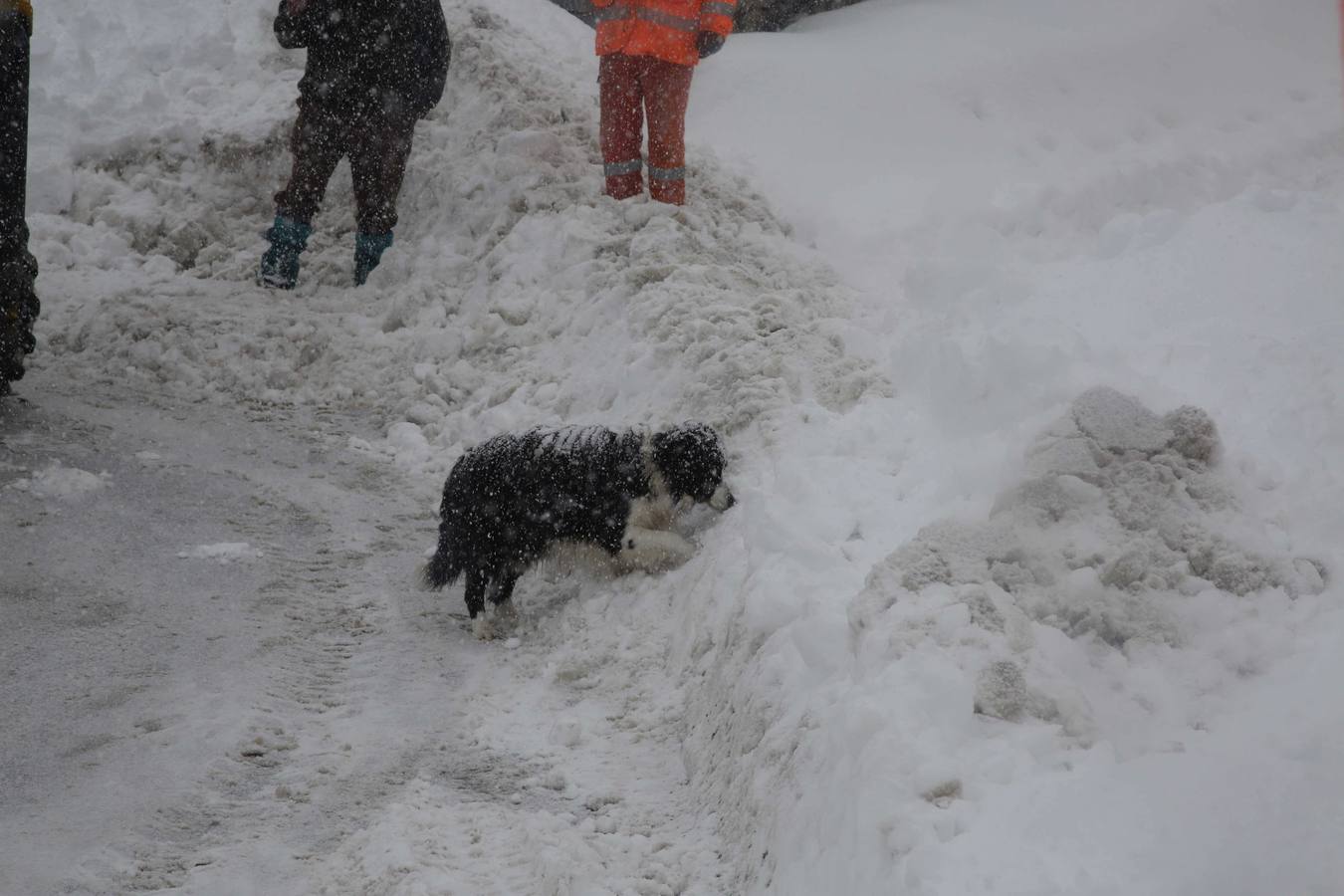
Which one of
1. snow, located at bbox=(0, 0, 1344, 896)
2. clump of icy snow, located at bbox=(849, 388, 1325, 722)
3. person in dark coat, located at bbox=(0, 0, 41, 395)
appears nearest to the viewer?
snow, located at bbox=(0, 0, 1344, 896)

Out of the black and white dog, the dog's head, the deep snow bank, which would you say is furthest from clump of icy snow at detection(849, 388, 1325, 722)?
the black and white dog

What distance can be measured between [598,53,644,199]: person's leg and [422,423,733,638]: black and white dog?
2.73 m

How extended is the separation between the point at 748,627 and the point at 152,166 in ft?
21.7

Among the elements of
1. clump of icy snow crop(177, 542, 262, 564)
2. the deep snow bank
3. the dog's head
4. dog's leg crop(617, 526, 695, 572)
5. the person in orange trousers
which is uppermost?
the person in orange trousers

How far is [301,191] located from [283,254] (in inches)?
15.8

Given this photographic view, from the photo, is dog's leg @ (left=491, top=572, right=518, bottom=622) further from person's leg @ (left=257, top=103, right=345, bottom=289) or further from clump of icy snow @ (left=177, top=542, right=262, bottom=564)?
person's leg @ (left=257, top=103, right=345, bottom=289)

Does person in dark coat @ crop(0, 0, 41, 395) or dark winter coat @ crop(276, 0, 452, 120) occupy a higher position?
dark winter coat @ crop(276, 0, 452, 120)

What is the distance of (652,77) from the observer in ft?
22.9

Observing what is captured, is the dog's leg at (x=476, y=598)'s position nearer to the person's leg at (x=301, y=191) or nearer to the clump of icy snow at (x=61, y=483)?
the clump of icy snow at (x=61, y=483)

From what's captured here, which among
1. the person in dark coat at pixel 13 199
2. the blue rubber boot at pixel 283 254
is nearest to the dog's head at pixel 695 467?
the person in dark coat at pixel 13 199

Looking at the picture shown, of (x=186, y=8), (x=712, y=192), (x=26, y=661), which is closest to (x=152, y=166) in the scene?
(x=186, y=8)

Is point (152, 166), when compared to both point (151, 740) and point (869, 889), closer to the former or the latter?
point (151, 740)

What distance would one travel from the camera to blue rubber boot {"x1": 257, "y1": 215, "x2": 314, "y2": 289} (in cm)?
752

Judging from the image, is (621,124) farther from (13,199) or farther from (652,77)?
(13,199)
